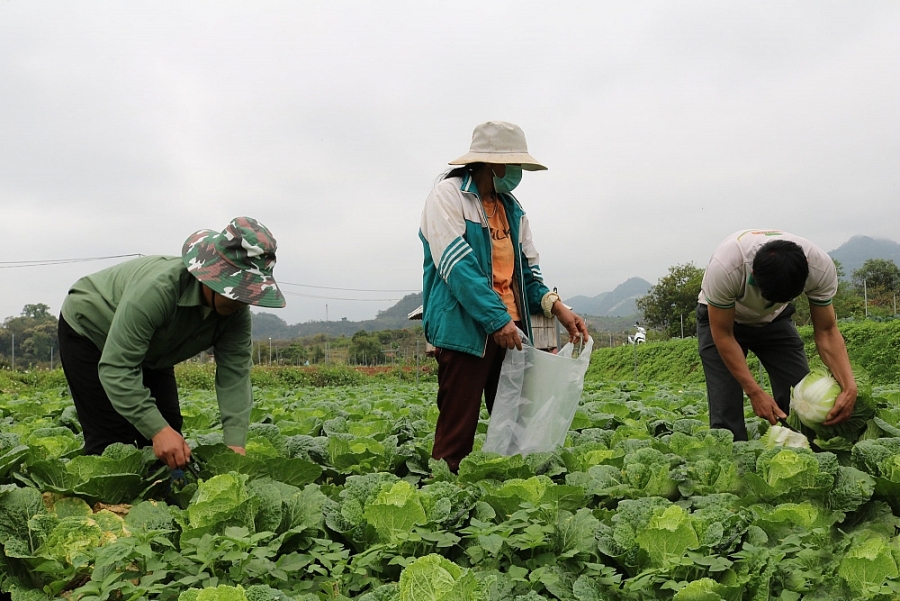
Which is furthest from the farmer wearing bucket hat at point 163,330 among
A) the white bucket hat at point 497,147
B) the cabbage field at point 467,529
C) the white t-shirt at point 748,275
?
the white t-shirt at point 748,275

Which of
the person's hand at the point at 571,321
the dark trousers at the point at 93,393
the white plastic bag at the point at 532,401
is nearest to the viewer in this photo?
the dark trousers at the point at 93,393

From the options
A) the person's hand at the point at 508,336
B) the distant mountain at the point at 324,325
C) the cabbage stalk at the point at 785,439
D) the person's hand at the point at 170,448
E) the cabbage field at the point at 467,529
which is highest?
the person's hand at the point at 508,336

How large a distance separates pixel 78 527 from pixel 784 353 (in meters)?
3.20

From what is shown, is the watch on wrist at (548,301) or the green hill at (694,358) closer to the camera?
the watch on wrist at (548,301)

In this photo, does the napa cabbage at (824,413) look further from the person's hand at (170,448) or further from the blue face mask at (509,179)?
the person's hand at (170,448)

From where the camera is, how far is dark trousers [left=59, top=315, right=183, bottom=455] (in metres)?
2.70

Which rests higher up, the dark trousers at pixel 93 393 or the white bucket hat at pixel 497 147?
the white bucket hat at pixel 497 147

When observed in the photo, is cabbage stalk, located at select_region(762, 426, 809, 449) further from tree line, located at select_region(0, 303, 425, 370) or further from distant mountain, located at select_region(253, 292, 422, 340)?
distant mountain, located at select_region(253, 292, 422, 340)

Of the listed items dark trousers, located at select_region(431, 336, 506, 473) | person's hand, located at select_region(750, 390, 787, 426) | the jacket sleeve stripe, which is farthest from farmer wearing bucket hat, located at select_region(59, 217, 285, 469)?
person's hand, located at select_region(750, 390, 787, 426)

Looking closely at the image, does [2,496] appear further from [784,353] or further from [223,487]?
[784,353]

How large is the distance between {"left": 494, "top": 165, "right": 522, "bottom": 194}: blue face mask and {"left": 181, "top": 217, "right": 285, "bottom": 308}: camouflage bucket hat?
3.45 ft

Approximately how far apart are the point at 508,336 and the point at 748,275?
1168mm

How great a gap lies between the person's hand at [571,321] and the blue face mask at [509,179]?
2.02 feet

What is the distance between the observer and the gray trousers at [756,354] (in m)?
3.51
